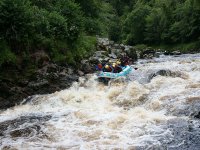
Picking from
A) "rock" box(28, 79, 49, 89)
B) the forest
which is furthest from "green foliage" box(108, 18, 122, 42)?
"rock" box(28, 79, 49, 89)

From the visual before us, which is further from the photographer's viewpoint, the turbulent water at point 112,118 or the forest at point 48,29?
the forest at point 48,29

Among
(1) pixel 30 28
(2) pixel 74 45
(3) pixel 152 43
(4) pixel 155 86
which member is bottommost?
(3) pixel 152 43

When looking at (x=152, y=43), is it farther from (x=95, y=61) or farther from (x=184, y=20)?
(x=95, y=61)

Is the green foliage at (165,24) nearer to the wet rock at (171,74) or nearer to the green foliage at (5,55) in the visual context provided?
the wet rock at (171,74)

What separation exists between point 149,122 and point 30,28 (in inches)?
355

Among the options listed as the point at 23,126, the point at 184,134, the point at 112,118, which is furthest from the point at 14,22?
the point at 184,134

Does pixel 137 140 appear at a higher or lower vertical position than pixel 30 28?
lower

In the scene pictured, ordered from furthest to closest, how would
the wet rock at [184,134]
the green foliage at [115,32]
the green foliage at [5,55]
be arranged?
the green foliage at [115,32] → the green foliage at [5,55] → the wet rock at [184,134]

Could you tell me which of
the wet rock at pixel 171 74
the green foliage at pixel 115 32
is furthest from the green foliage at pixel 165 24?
the wet rock at pixel 171 74

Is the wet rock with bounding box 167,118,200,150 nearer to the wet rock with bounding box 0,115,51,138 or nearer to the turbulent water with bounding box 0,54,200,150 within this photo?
the turbulent water with bounding box 0,54,200,150

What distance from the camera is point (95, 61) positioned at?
78.6 ft

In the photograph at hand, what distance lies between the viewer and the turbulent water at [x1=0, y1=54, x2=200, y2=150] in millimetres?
10781

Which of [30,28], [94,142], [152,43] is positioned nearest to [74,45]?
[30,28]

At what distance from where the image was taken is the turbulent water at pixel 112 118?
1078 centimetres
